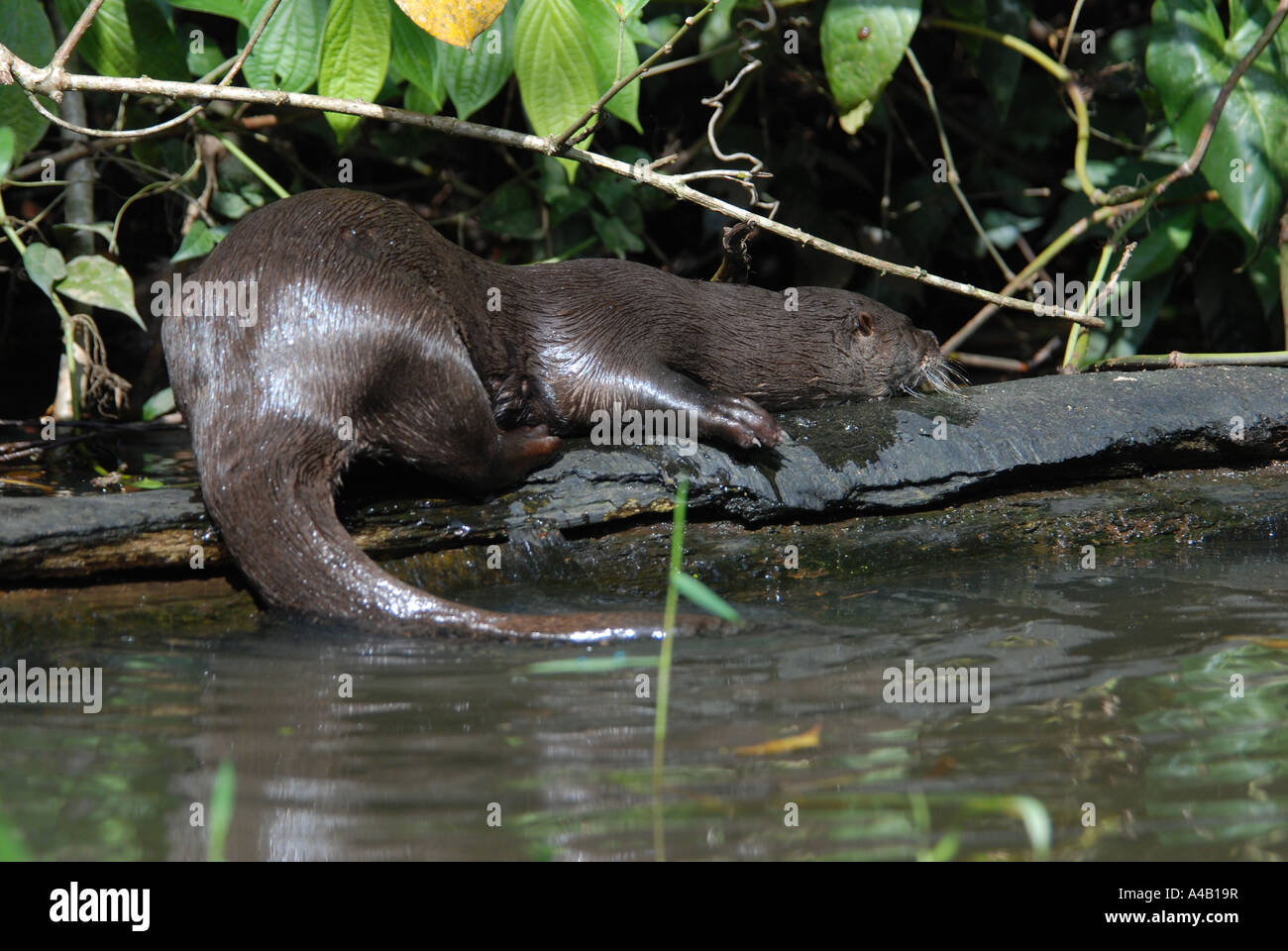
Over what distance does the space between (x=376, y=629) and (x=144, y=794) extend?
63cm

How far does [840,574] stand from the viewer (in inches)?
104

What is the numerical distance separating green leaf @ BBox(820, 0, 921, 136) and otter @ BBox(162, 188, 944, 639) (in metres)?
0.87

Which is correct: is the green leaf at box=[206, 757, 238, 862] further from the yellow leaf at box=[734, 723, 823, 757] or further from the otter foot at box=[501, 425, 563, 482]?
the otter foot at box=[501, 425, 563, 482]

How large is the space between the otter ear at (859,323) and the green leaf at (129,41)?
6.03 feet

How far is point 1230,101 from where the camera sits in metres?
3.51

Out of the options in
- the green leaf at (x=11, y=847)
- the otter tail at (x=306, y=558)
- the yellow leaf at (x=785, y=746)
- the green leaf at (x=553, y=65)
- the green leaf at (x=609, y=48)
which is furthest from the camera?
the green leaf at (x=609, y=48)

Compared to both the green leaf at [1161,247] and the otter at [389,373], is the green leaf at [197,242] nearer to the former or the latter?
the otter at [389,373]

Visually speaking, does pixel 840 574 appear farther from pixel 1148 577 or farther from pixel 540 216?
pixel 540 216

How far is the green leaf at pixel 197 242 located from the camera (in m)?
3.46

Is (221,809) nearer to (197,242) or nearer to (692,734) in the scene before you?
(692,734)

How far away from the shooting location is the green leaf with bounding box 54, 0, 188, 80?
3.24 meters

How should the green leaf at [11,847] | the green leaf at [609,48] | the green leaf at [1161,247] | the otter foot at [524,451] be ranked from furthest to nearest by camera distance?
the green leaf at [1161,247]
the green leaf at [609,48]
the otter foot at [524,451]
the green leaf at [11,847]

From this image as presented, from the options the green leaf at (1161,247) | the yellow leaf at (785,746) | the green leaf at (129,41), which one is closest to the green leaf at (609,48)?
the green leaf at (129,41)

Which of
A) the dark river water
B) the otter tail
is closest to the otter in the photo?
the otter tail
